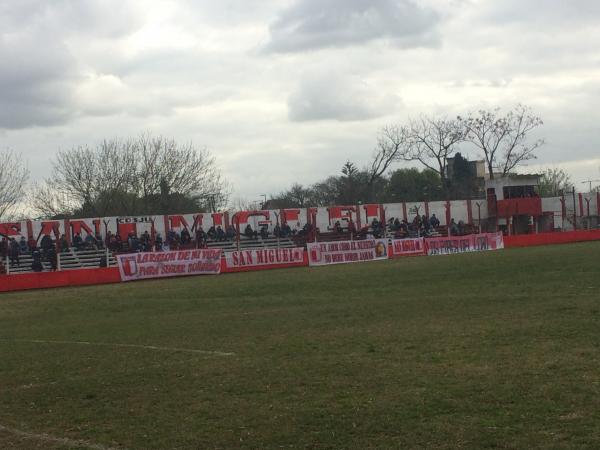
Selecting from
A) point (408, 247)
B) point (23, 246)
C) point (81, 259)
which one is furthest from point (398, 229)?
point (23, 246)

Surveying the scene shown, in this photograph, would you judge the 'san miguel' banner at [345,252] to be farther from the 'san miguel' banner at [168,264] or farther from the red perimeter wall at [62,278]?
the 'san miguel' banner at [168,264]

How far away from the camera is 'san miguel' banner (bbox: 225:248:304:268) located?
42.9 metres

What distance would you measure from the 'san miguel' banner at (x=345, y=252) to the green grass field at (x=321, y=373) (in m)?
21.1

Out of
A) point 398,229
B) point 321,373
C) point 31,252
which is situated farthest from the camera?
point 398,229

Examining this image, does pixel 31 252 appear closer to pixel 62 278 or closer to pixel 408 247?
pixel 62 278

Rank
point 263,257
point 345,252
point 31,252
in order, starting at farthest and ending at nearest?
point 31,252, point 345,252, point 263,257

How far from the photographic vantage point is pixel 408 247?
49250mm

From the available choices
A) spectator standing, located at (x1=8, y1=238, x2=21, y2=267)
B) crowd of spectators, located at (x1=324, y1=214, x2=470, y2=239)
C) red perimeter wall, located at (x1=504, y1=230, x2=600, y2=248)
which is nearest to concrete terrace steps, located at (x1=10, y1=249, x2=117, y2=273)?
spectator standing, located at (x1=8, y1=238, x2=21, y2=267)

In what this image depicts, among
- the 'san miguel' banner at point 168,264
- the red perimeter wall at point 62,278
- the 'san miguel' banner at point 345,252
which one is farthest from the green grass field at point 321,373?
the 'san miguel' banner at point 345,252

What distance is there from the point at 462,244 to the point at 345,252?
359 inches

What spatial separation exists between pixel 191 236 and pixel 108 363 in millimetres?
41652

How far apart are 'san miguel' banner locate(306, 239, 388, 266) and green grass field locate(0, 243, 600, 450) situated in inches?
832

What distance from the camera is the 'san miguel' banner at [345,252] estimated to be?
44719 mm

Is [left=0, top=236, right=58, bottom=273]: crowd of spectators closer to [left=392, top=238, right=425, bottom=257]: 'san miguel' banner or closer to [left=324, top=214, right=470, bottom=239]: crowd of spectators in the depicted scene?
[left=392, top=238, right=425, bottom=257]: 'san miguel' banner
